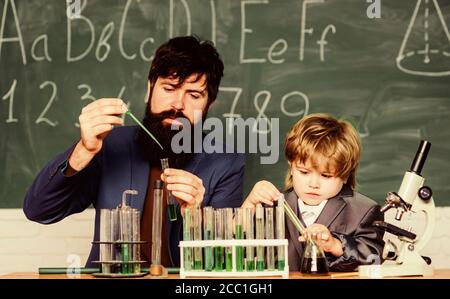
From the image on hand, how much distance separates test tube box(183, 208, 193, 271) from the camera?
2518 mm

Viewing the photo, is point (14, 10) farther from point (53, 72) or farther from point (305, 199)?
point (305, 199)

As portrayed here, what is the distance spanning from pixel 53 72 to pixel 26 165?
0.42 metres

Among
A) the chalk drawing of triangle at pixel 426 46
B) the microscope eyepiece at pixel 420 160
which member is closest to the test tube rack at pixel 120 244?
the microscope eyepiece at pixel 420 160

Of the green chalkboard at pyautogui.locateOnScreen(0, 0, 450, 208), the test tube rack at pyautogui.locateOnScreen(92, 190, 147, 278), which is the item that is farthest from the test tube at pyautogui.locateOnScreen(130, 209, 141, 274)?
the green chalkboard at pyautogui.locateOnScreen(0, 0, 450, 208)

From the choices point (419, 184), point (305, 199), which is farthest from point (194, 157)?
point (419, 184)

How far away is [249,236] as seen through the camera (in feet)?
8.23

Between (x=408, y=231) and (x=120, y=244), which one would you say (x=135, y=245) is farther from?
Answer: (x=408, y=231)

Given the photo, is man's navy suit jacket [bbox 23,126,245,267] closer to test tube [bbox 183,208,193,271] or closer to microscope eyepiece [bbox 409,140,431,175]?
test tube [bbox 183,208,193,271]

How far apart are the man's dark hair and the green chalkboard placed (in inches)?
3.3

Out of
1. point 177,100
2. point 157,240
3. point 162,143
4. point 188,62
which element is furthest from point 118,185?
point 157,240

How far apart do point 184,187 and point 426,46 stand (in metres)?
1.25

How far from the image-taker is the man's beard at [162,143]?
10.7 ft

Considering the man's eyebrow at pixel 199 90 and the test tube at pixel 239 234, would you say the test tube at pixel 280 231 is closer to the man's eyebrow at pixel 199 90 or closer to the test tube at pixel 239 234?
the test tube at pixel 239 234

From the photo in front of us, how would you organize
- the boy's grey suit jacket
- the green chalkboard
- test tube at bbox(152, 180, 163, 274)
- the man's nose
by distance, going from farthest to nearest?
the green chalkboard
the man's nose
the boy's grey suit jacket
test tube at bbox(152, 180, 163, 274)
